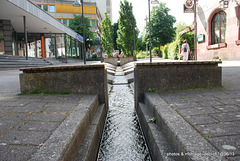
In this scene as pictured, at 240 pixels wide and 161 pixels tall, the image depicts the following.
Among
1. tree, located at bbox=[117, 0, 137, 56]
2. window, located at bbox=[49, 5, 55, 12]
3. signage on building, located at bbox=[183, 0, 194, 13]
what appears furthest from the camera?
window, located at bbox=[49, 5, 55, 12]

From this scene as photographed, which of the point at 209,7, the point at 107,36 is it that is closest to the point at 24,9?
the point at 209,7

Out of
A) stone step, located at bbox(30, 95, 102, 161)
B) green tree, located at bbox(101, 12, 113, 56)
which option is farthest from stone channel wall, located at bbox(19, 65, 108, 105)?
green tree, located at bbox(101, 12, 113, 56)

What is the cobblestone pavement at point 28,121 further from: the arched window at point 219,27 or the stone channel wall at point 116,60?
the stone channel wall at point 116,60

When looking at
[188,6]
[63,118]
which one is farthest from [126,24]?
[63,118]

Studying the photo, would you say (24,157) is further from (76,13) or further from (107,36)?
(76,13)

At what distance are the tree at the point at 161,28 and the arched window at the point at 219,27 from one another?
2552 centimetres

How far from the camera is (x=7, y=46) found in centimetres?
2133

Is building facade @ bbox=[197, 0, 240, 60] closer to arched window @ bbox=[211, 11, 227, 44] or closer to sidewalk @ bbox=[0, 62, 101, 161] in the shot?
arched window @ bbox=[211, 11, 227, 44]

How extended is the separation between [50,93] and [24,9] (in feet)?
46.8

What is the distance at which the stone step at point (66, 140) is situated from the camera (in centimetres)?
175

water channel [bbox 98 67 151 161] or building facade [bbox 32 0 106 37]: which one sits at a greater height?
building facade [bbox 32 0 106 37]

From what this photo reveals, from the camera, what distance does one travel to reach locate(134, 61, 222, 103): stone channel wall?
15.2 feet

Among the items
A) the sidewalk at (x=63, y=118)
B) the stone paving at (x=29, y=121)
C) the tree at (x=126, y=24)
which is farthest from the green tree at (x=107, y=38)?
the sidewalk at (x=63, y=118)

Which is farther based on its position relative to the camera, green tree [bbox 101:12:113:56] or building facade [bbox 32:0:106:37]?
building facade [bbox 32:0:106:37]
